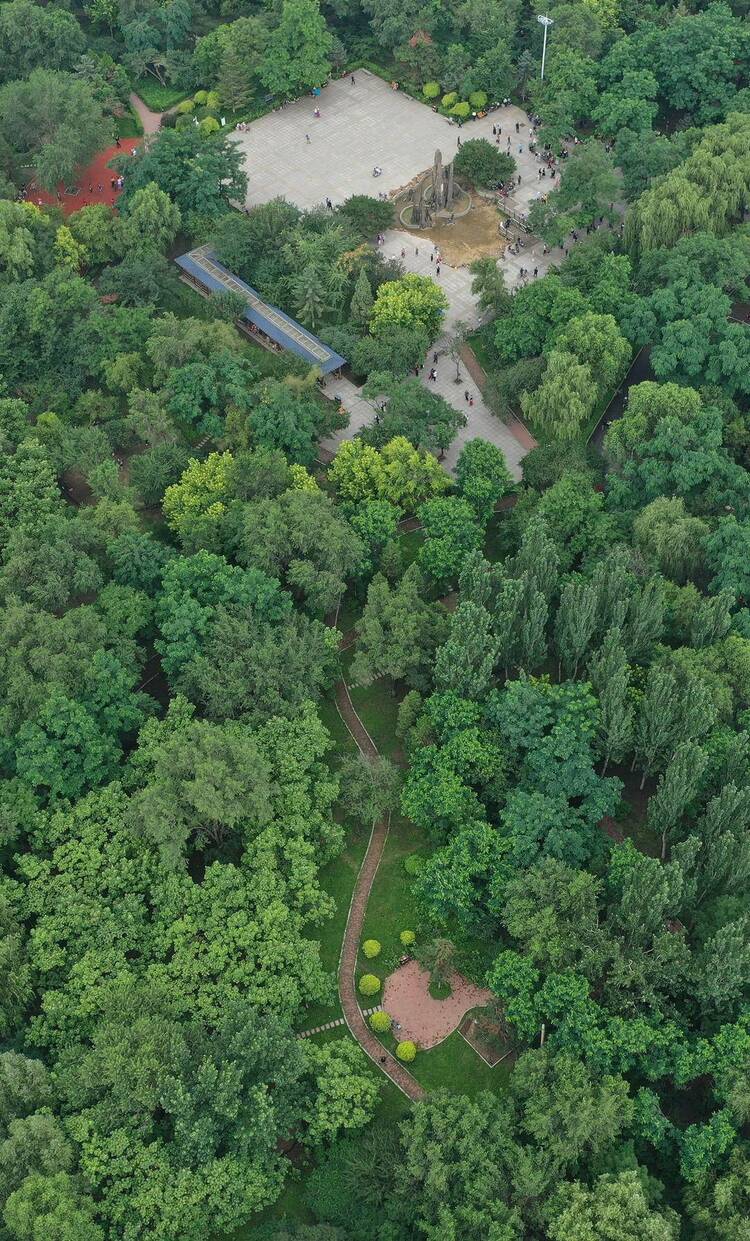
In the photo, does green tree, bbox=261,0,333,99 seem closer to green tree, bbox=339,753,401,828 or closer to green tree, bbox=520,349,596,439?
green tree, bbox=520,349,596,439

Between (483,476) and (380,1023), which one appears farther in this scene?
(483,476)

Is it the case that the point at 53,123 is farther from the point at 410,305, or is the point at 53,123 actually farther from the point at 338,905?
the point at 338,905

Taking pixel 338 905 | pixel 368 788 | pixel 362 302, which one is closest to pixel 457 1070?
pixel 338 905

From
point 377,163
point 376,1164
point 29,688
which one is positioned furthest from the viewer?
point 377,163

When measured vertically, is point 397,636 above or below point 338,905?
above

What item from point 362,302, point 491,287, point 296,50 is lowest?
point 362,302

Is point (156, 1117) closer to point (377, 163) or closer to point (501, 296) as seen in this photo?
point (501, 296)

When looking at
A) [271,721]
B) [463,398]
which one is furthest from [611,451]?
[271,721]

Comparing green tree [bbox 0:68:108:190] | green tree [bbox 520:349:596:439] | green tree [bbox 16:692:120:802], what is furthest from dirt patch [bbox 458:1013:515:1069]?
green tree [bbox 0:68:108:190]
